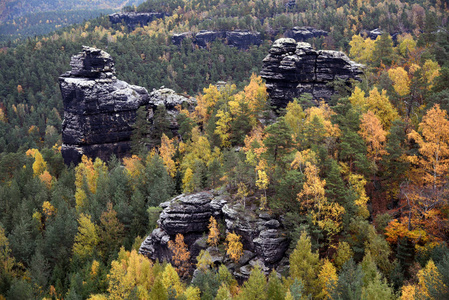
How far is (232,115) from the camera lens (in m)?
65.6

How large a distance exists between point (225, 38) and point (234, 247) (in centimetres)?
13274

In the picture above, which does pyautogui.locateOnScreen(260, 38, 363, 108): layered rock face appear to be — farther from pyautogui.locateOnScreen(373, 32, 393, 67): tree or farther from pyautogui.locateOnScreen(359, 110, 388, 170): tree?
pyautogui.locateOnScreen(359, 110, 388, 170): tree

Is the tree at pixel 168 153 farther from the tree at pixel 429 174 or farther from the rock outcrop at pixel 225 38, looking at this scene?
the rock outcrop at pixel 225 38

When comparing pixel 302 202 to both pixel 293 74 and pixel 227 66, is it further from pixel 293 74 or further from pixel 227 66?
pixel 227 66

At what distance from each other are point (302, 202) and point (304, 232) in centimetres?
475

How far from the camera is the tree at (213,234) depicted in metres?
47.0

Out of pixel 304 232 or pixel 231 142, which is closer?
pixel 304 232

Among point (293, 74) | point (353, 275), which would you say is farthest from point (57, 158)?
point (353, 275)

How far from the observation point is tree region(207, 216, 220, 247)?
46969mm

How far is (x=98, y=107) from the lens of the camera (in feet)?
261

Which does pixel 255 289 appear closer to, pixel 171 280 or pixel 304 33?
pixel 171 280

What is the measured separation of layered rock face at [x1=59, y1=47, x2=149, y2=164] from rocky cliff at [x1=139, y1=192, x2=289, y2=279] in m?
34.0

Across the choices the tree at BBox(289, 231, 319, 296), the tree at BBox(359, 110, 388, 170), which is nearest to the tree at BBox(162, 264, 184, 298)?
the tree at BBox(289, 231, 319, 296)

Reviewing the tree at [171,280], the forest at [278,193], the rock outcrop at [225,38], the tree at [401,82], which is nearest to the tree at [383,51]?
the forest at [278,193]
